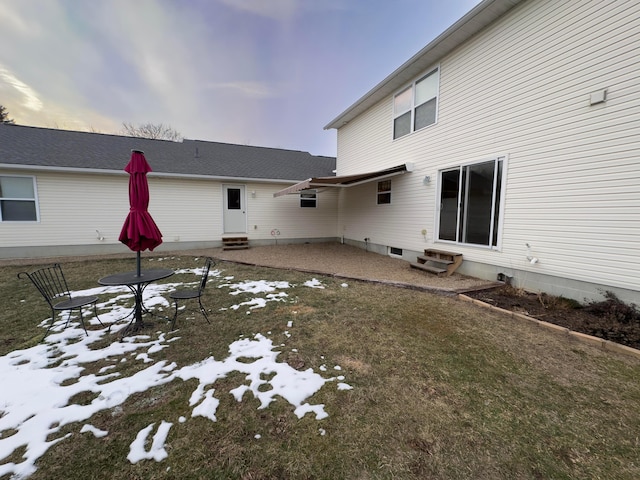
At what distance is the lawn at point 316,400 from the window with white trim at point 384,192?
572cm

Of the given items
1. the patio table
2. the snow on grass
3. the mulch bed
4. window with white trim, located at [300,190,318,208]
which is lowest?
the snow on grass

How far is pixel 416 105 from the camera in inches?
304

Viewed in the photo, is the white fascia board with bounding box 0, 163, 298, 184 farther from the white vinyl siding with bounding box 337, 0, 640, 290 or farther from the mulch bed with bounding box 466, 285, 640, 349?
the mulch bed with bounding box 466, 285, 640, 349

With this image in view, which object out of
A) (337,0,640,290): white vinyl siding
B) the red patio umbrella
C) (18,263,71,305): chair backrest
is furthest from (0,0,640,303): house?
the red patio umbrella

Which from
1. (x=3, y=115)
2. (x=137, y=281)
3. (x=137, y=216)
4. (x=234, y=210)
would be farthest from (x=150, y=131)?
(x=137, y=281)

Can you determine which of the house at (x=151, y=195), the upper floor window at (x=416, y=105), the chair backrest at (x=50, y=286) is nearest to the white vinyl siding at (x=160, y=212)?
the house at (x=151, y=195)

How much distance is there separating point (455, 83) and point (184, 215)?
406 inches

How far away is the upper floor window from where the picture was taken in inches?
283

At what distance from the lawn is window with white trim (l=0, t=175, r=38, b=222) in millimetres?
6996

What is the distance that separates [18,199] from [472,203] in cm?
1399

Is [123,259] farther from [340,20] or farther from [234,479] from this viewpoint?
[340,20]

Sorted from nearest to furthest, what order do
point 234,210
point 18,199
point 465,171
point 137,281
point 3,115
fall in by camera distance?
point 137,281, point 465,171, point 18,199, point 234,210, point 3,115

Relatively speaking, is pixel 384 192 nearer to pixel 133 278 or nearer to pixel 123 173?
pixel 133 278

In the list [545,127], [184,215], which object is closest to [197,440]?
[545,127]
